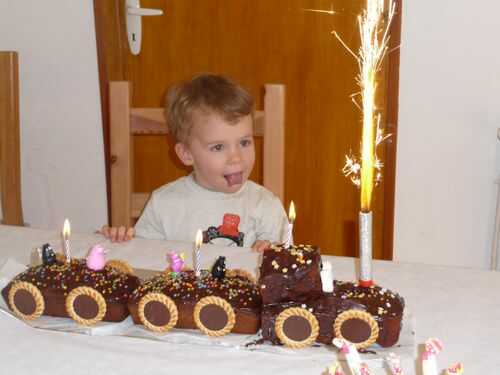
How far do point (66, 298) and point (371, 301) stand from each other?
0.45 meters

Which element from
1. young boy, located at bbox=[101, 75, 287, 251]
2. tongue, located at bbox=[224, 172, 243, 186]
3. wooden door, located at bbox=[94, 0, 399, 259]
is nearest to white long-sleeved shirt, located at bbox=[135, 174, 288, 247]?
young boy, located at bbox=[101, 75, 287, 251]

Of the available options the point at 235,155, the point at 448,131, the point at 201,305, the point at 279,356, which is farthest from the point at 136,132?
the point at 448,131

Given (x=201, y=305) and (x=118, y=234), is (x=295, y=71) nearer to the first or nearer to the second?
(x=118, y=234)

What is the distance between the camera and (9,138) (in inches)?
93.6

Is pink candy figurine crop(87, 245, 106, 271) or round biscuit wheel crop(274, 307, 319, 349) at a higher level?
pink candy figurine crop(87, 245, 106, 271)

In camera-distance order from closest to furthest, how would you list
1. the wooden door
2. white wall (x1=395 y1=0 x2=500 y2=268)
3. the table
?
the table → white wall (x1=395 y1=0 x2=500 y2=268) → the wooden door

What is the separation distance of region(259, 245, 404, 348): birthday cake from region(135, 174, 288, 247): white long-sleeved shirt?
2.56ft

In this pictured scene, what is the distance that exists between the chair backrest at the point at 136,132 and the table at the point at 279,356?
0.50 meters

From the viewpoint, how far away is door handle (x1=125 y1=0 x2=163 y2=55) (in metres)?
2.74

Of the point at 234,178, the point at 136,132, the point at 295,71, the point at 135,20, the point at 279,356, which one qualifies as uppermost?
the point at 135,20

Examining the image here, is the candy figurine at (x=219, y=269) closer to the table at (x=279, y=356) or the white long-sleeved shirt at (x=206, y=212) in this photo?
the table at (x=279, y=356)

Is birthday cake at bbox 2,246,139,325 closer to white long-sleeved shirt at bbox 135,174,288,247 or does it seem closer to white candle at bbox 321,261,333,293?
white candle at bbox 321,261,333,293

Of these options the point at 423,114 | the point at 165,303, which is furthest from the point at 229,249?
the point at 423,114

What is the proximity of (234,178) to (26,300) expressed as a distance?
721 mm
